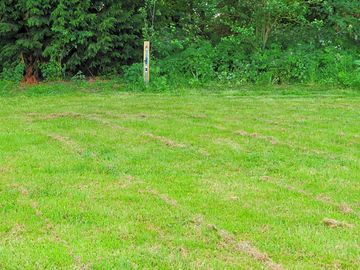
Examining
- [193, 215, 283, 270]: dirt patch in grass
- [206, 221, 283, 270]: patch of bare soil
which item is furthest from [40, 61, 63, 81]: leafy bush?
[206, 221, 283, 270]: patch of bare soil

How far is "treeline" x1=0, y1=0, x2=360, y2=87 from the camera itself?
44.1ft

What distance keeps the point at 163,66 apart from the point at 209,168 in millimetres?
8716

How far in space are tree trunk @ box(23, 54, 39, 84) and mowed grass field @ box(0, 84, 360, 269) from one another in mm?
5495

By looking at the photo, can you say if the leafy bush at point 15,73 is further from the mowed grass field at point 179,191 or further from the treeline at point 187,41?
the mowed grass field at point 179,191

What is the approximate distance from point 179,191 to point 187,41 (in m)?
10.4

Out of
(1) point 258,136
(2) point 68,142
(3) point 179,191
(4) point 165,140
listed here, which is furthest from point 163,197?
(1) point 258,136

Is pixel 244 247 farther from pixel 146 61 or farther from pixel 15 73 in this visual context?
pixel 15 73

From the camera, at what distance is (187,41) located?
1477 centimetres

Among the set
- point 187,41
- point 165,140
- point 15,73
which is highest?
point 187,41

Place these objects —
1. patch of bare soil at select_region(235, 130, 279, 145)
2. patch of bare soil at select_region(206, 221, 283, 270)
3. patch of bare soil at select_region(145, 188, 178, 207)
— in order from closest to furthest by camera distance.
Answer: patch of bare soil at select_region(206, 221, 283, 270) < patch of bare soil at select_region(145, 188, 178, 207) < patch of bare soil at select_region(235, 130, 279, 145)

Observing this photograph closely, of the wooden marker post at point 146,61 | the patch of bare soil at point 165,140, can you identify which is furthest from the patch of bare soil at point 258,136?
the wooden marker post at point 146,61

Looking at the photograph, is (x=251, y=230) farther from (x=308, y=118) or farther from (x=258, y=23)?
(x=258, y=23)

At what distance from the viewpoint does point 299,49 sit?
14375mm

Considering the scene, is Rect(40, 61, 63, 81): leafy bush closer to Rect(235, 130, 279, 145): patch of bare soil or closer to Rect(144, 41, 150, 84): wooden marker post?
Rect(144, 41, 150, 84): wooden marker post
